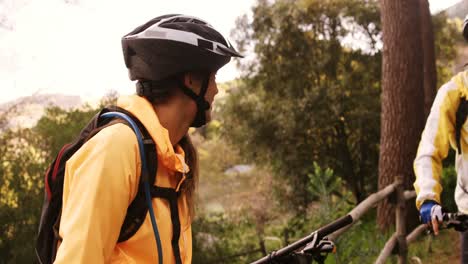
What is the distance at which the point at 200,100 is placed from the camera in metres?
1.78

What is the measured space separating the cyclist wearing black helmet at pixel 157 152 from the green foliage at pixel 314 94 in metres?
11.2

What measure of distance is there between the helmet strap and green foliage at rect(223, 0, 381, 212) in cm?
1120

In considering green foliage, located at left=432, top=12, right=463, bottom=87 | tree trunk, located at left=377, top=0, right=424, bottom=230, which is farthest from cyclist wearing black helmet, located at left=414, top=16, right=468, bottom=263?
green foliage, located at left=432, top=12, right=463, bottom=87

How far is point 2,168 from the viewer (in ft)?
16.1

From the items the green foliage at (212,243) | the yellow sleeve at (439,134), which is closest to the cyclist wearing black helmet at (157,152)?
the yellow sleeve at (439,134)

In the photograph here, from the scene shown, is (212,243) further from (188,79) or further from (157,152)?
(157,152)

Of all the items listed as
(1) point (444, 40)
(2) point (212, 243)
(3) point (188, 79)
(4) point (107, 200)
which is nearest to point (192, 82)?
(3) point (188, 79)

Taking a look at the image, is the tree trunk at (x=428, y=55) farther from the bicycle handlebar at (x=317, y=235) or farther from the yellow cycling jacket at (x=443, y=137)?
the bicycle handlebar at (x=317, y=235)

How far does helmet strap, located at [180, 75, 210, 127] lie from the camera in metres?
1.77

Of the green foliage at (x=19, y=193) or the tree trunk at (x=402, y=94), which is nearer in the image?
the green foliage at (x=19, y=193)

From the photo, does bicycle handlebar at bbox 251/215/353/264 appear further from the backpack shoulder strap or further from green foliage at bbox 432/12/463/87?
green foliage at bbox 432/12/463/87

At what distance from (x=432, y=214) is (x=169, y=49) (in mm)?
1727

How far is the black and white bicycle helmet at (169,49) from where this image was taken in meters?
1.75

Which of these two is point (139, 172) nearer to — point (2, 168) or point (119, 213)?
point (119, 213)
